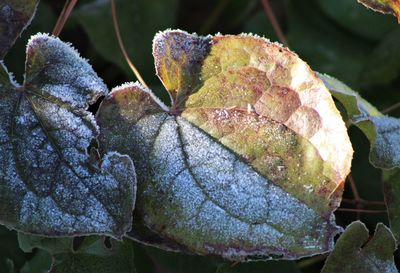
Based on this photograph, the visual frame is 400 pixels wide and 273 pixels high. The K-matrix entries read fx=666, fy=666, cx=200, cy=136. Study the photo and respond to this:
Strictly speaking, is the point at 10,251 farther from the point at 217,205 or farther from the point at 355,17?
the point at 355,17

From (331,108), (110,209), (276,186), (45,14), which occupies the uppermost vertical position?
(331,108)

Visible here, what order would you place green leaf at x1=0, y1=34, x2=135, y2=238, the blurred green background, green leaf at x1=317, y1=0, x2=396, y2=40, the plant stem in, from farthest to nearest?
the plant stem, green leaf at x1=317, y1=0, x2=396, y2=40, the blurred green background, green leaf at x1=0, y1=34, x2=135, y2=238

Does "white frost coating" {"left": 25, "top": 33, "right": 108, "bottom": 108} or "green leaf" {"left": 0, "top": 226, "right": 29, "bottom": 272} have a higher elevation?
"white frost coating" {"left": 25, "top": 33, "right": 108, "bottom": 108}

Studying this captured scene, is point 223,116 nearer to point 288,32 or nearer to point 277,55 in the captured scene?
point 277,55

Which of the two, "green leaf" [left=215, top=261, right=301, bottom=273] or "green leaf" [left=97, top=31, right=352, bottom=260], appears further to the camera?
"green leaf" [left=215, top=261, right=301, bottom=273]

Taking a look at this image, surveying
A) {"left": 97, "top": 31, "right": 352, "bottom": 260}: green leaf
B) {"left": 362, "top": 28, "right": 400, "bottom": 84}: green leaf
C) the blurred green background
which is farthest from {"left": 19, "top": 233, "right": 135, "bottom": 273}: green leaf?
{"left": 362, "top": 28, "right": 400, "bottom": 84}: green leaf

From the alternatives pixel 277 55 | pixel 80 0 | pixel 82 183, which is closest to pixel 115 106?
pixel 82 183

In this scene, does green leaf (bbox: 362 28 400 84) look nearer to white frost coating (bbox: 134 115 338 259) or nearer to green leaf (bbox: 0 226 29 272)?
white frost coating (bbox: 134 115 338 259)

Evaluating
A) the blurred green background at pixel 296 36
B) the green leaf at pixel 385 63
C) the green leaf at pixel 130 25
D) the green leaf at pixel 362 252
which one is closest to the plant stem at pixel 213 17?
the blurred green background at pixel 296 36
